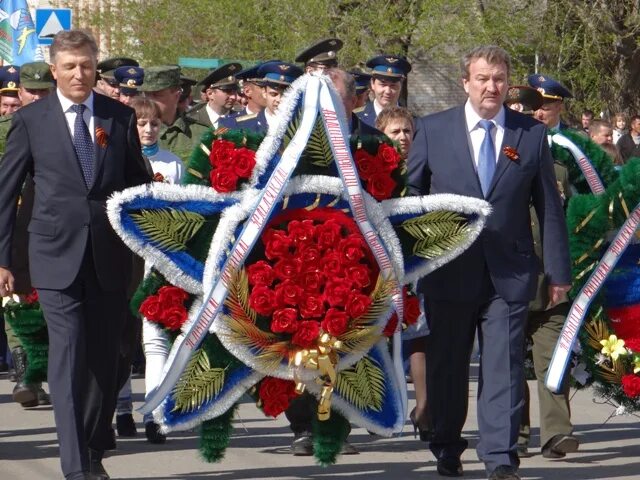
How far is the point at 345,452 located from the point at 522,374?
1.39 metres

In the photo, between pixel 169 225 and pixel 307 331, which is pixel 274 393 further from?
pixel 169 225

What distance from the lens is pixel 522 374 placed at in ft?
26.6

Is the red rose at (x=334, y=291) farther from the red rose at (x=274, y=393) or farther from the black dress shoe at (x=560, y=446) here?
the black dress shoe at (x=560, y=446)

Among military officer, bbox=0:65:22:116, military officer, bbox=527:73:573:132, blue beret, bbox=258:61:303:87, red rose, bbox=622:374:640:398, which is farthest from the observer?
military officer, bbox=0:65:22:116

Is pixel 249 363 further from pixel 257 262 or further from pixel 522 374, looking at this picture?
pixel 522 374

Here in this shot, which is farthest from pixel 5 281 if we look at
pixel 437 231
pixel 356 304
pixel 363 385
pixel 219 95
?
pixel 219 95

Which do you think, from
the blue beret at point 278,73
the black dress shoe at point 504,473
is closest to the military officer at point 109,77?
the blue beret at point 278,73

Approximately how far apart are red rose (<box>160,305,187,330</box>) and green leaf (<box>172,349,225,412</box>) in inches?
6.3

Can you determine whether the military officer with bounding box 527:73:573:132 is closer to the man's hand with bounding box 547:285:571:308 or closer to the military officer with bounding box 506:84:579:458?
the military officer with bounding box 506:84:579:458

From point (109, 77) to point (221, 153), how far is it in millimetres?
6486

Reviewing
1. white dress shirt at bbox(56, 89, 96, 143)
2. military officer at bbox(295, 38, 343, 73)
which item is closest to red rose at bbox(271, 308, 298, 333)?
white dress shirt at bbox(56, 89, 96, 143)

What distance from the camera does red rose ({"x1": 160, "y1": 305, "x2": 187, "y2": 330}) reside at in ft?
24.9

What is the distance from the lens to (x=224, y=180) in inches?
298

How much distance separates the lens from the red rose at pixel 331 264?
25.0 feet
